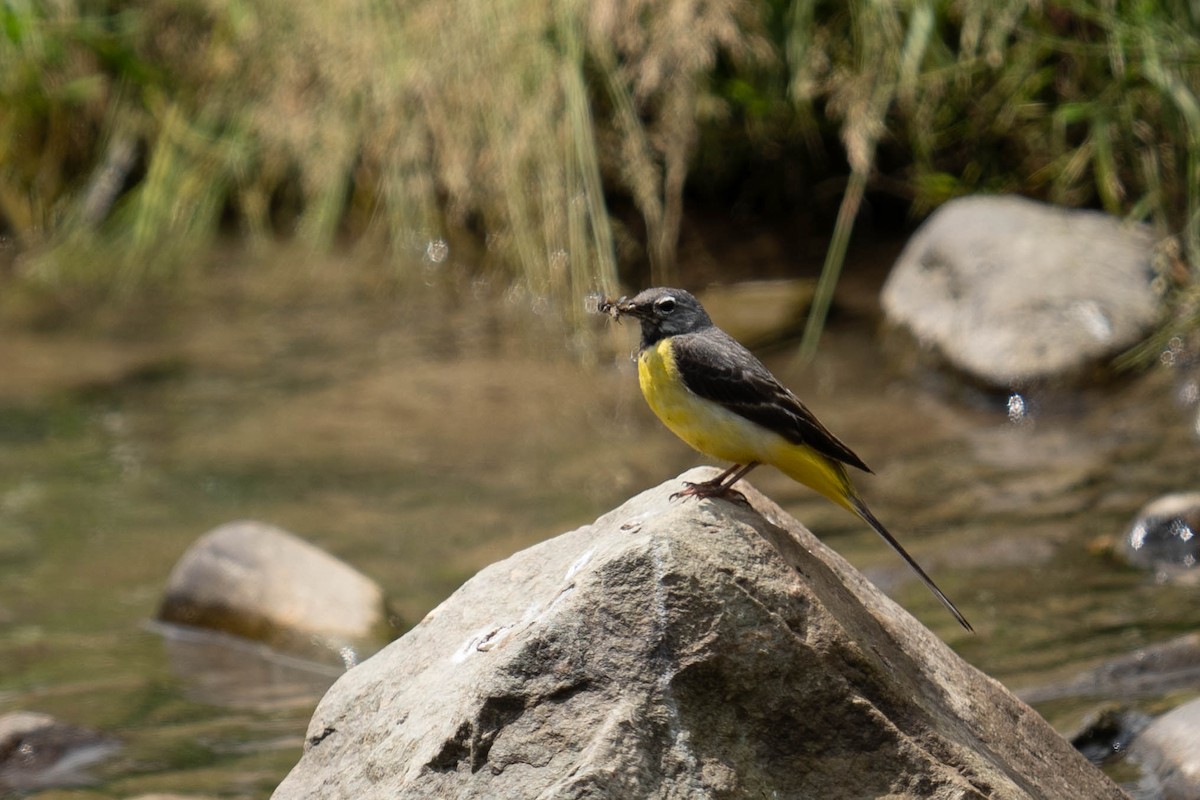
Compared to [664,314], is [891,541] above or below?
below

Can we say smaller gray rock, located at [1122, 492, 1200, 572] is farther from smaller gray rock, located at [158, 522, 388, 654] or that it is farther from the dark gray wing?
smaller gray rock, located at [158, 522, 388, 654]

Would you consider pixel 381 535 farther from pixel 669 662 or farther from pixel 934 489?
pixel 669 662

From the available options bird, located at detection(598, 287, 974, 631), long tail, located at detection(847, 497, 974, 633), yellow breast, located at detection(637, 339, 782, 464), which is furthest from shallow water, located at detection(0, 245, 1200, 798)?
yellow breast, located at detection(637, 339, 782, 464)

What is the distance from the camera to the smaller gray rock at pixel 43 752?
16.5 feet

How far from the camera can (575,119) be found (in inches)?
346

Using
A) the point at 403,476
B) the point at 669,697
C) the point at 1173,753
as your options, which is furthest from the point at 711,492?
the point at 403,476

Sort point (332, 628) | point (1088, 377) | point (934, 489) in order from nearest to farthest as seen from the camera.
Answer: point (332, 628) → point (934, 489) → point (1088, 377)

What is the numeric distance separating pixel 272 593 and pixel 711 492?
10.4 feet

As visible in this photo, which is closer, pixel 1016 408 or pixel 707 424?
pixel 707 424

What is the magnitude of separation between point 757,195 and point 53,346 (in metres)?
4.87

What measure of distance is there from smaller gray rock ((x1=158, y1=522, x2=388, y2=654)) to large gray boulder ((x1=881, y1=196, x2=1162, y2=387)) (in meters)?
3.81

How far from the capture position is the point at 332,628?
20.0 feet

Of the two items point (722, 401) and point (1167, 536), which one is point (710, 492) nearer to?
point (722, 401)

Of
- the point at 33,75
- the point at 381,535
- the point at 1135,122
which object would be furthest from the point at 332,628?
the point at 33,75
